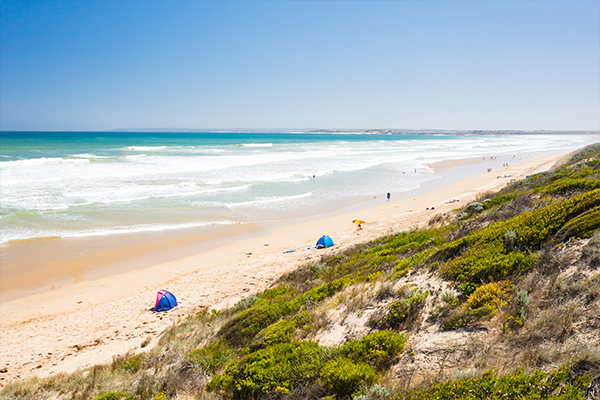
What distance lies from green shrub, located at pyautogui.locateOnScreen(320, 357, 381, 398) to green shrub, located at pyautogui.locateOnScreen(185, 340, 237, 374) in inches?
86.5

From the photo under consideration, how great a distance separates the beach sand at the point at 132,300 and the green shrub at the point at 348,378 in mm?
5270

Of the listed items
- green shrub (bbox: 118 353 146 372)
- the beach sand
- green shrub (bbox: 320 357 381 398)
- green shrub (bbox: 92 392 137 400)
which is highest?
green shrub (bbox: 320 357 381 398)

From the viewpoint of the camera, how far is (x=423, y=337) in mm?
4215

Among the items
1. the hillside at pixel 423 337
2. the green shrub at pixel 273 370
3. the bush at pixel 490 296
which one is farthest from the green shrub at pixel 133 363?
the bush at pixel 490 296

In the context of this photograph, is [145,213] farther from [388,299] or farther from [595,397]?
[595,397]

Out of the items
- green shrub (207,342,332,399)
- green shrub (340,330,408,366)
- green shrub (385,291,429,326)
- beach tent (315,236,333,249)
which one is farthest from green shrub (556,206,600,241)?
beach tent (315,236,333,249)

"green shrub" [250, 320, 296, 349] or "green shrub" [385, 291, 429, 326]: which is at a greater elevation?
"green shrub" [385, 291, 429, 326]

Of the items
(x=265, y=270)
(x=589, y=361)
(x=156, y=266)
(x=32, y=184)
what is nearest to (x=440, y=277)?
(x=589, y=361)

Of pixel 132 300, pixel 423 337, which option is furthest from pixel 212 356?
pixel 132 300

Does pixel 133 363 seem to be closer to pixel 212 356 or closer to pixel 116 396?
pixel 116 396

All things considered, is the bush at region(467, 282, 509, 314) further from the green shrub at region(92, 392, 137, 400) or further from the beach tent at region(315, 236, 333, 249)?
the beach tent at region(315, 236, 333, 249)

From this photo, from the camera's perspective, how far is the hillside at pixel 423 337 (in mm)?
3211

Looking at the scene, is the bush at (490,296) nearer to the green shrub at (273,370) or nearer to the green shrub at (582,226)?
the green shrub at (582,226)

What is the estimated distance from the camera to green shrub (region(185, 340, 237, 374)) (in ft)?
17.1
